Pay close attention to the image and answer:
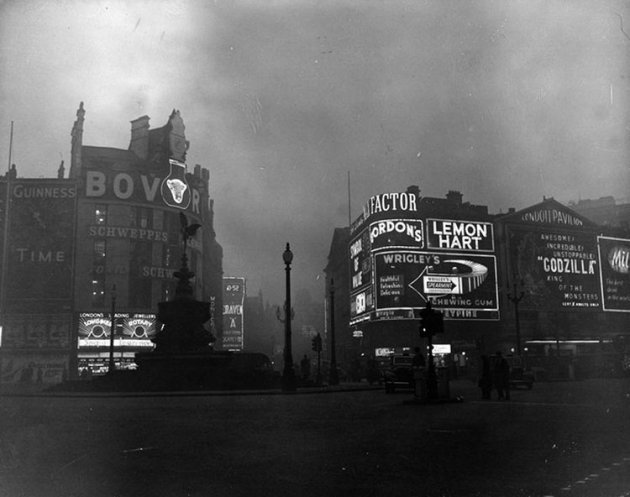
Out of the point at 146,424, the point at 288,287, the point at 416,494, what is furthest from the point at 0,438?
the point at 288,287

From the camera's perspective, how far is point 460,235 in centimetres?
7512

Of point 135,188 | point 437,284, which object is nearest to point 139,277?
point 135,188

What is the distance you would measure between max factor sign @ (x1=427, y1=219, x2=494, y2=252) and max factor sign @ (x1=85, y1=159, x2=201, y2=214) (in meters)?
28.2

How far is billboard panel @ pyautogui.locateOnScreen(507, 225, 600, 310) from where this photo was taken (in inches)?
3054

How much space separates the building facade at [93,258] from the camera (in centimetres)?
6400

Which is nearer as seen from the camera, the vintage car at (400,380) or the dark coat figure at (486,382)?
the dark coat figure at (486,382)

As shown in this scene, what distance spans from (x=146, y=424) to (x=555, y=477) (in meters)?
8.93

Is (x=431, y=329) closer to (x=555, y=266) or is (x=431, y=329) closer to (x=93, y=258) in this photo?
(x=93, y=258)

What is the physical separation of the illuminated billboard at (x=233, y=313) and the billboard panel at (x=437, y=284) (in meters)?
49.6

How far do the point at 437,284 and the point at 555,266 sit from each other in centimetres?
1719

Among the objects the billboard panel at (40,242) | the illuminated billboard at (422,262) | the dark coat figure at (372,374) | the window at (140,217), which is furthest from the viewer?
the illuminated billboard at (422,262)

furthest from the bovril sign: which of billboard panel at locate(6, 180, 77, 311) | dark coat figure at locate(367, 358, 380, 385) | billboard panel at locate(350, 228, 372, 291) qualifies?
dark coat figure at locate(367, 358, 380, 385)

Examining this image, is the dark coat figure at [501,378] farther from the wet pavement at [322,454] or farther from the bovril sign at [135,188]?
the bovril sign at [135,188]

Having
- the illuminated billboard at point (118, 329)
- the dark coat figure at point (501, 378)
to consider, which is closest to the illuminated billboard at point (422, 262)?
the illuminated billboard at point (118, 329)
